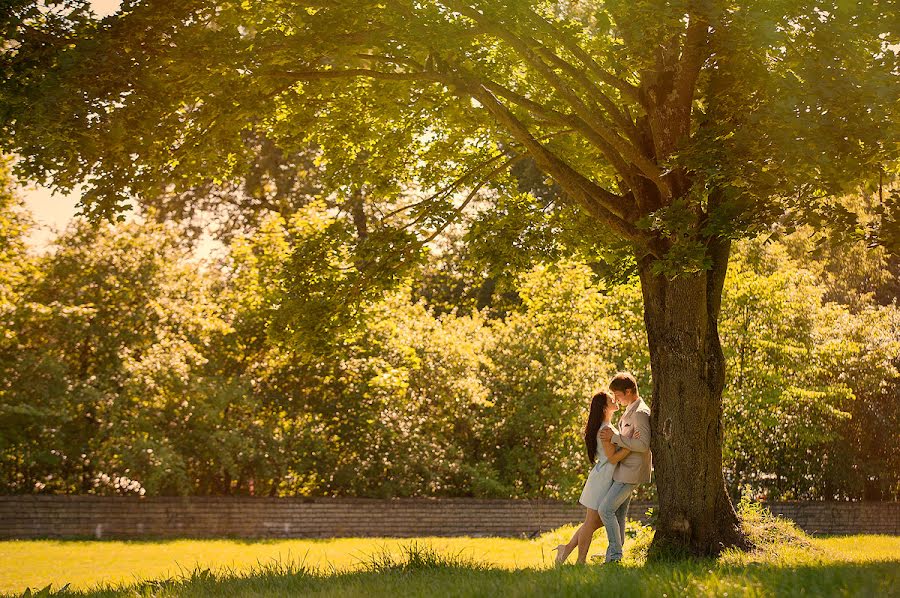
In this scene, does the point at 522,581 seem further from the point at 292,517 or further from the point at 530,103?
the point at 292,517

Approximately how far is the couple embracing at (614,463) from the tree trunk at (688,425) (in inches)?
20.7

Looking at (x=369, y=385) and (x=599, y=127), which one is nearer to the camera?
(x=599, y=127)

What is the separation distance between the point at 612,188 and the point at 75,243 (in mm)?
11546

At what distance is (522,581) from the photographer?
8.04 meters

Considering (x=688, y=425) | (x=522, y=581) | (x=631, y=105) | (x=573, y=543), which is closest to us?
(x=522, y=581)

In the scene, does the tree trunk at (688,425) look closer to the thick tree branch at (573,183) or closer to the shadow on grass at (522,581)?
the thick tree branch at (573,183)

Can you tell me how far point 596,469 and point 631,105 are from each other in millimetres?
4958

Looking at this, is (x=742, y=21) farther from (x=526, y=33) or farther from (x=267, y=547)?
(x=267, y=547)

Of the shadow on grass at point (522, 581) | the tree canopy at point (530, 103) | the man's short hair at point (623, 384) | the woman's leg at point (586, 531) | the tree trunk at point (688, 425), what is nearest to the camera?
the shadow on grass at point (522, 581)

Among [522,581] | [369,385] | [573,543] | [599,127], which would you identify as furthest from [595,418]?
[369,385]

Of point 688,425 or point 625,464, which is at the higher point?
point 688,425

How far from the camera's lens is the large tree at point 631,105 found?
10.3 m

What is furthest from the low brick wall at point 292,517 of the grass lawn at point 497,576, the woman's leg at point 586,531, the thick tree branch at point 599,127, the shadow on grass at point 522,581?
the thick tree branch at point 599,127

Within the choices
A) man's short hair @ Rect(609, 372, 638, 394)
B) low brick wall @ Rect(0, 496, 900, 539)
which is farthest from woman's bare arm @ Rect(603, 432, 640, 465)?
low brick wall @ Rect(0, 496, 900, 539)
